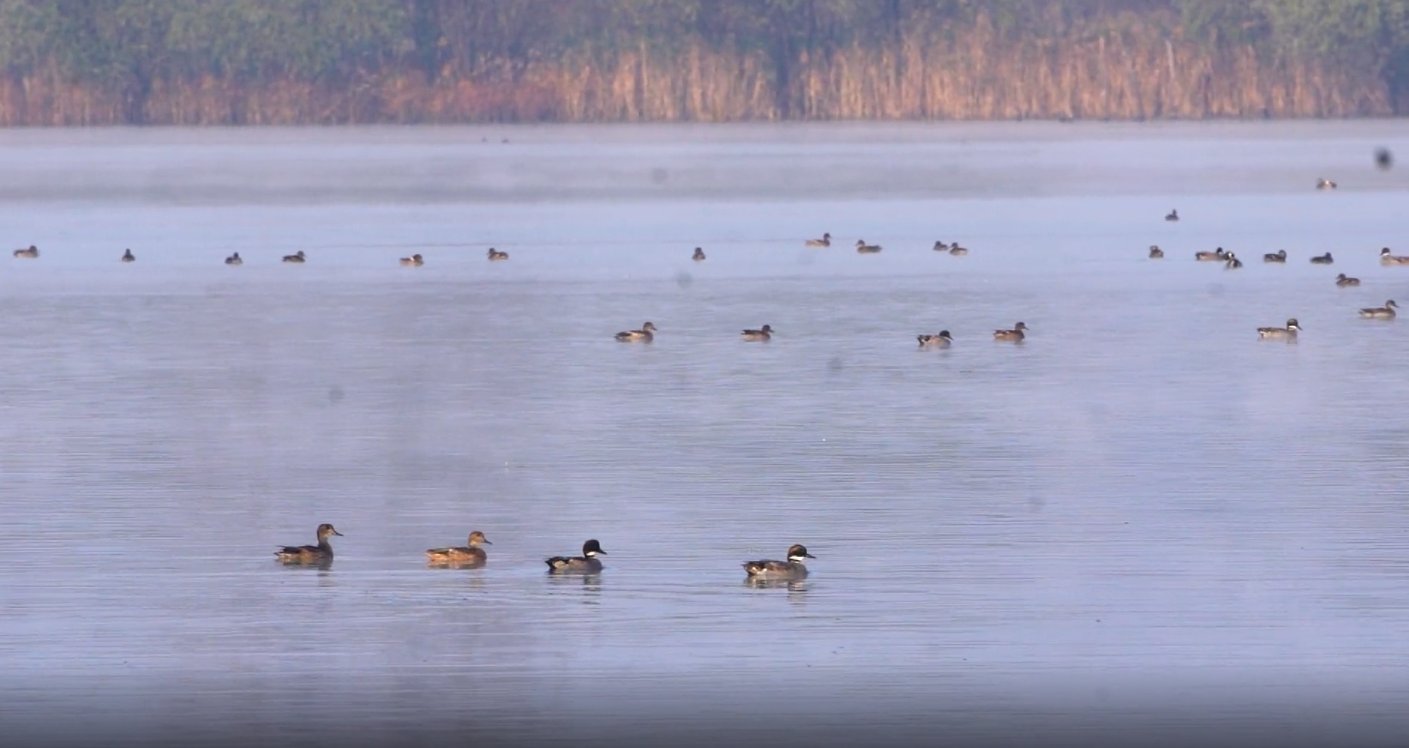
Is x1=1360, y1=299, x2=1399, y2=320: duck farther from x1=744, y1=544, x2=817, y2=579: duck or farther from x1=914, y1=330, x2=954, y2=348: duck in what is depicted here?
x1=744, y1=544, x2=817, y2=579: duck

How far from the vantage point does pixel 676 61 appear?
69.8 metres

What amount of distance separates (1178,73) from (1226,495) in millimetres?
52472

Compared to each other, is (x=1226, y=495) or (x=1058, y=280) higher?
(x=1058, y=280)

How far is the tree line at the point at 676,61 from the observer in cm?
6612

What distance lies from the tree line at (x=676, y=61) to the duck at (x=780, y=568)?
5317cm

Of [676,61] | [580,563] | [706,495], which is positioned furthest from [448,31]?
[580,563]

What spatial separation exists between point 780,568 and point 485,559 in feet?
4.82

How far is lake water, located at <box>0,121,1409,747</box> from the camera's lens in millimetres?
10602

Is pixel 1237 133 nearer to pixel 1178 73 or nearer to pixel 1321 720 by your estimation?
pixel 1178 73

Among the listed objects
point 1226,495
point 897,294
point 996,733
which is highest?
point 897,294

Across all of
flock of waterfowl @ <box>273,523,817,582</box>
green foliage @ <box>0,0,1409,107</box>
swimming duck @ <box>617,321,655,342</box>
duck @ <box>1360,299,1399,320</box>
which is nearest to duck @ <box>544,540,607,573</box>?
flock of waterfowl @ <box>273,523,817,582</box>

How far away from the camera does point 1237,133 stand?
70.1m

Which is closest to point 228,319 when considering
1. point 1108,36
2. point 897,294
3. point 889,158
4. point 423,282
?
point 423,282

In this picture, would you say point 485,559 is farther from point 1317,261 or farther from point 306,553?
point 1317,261
